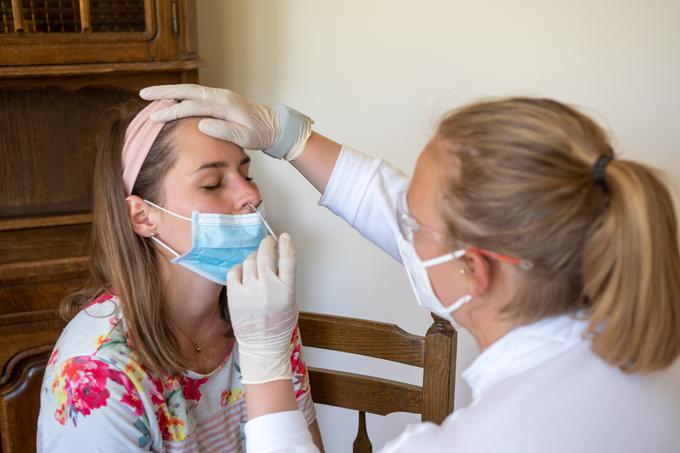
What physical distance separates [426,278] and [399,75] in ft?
3.44

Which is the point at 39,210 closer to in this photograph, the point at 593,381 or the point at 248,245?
the point at 248,245

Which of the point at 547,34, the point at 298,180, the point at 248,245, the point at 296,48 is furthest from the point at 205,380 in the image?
the point at 547,34

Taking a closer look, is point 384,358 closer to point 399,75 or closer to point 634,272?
point 634,272

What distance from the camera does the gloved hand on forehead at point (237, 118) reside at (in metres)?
1.27

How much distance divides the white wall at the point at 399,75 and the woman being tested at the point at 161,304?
2.28 feet

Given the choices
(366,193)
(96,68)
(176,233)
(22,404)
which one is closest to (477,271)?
(366,193)

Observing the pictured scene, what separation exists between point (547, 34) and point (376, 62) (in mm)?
440

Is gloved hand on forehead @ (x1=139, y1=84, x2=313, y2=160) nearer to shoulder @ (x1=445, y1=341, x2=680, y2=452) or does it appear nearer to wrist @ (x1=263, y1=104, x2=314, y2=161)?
wrist @ (x1=263, y1=104, x2=314, y2=161)

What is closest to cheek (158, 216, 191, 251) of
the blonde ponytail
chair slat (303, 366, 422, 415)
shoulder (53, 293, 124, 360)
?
shoulder (53, 293, 124, 360)

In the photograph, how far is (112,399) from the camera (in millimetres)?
1127

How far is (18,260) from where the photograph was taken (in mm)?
1628

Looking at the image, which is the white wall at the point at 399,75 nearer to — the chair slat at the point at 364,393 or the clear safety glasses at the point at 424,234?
the chair slat at the point at 364,393

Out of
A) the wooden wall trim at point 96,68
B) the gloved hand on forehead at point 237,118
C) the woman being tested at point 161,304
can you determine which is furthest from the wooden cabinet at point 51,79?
the gloved hand on forehead at point 237,118

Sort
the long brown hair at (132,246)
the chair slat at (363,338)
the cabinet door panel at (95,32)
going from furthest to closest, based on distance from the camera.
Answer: the cabinet door panel at (95,32) < the chair slat at (363,338) < the long brown hair at (132,246)
